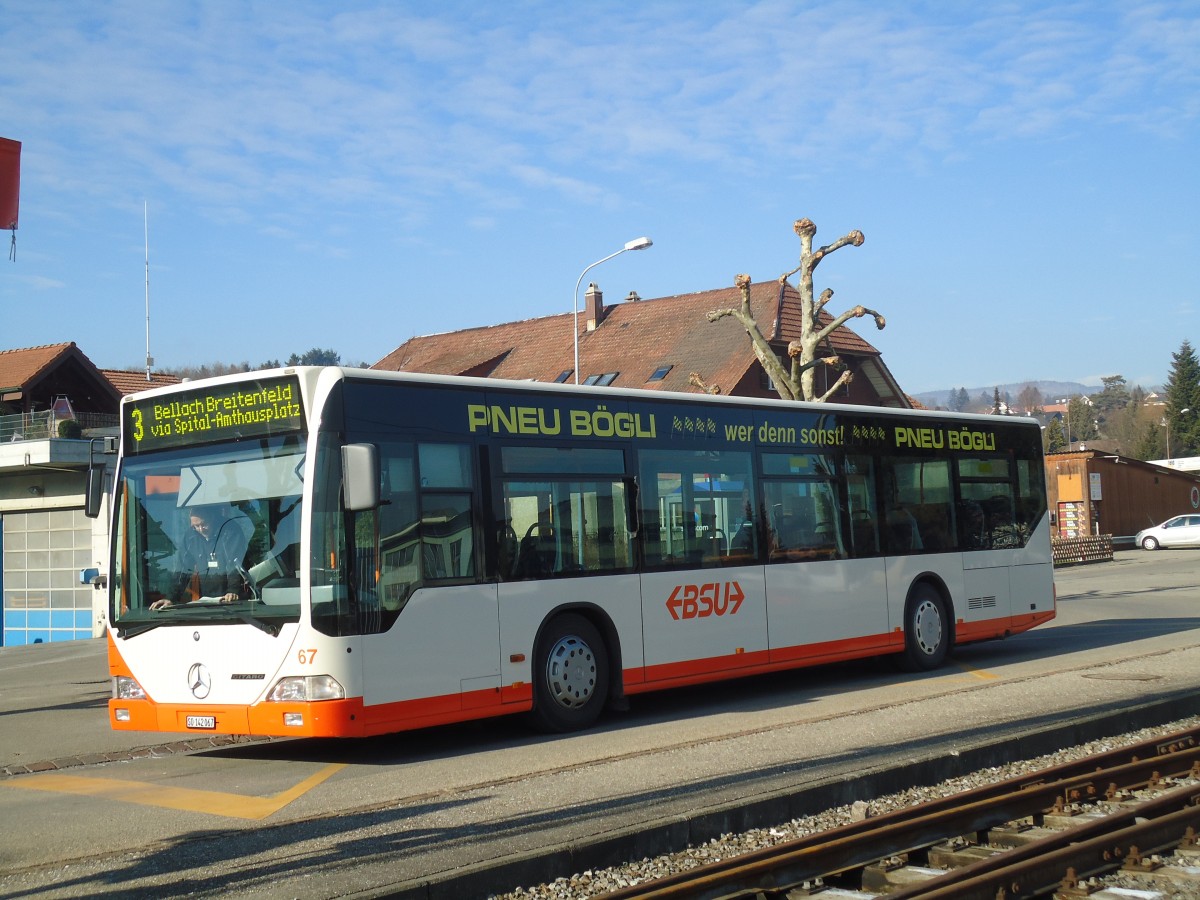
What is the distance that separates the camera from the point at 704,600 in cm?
1247

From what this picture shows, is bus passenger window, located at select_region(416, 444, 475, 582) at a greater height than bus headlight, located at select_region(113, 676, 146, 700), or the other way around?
bus passenger window, located at select_region(416, 444, 475, 582)

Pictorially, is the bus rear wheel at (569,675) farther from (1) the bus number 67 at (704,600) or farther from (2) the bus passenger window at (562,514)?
(1) the bus number 67 at (704,600)

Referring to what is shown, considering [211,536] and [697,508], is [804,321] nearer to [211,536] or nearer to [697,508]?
[697,508]

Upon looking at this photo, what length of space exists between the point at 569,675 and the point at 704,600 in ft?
5.99

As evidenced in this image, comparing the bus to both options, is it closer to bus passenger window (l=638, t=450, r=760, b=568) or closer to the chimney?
bus passenger window (l=638, t=450, r=760, b=568)

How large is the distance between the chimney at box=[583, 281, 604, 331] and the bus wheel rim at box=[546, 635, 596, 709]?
38780mm

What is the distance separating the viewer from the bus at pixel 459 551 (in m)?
Answer: 9.59

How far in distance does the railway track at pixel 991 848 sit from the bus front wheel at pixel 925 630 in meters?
6.53

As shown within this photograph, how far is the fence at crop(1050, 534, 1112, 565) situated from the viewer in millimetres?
44312

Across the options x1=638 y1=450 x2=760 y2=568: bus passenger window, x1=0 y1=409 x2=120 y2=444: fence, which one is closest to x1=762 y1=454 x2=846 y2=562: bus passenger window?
x1=638 y1=450 x2=760 y2=568: bus passenger window

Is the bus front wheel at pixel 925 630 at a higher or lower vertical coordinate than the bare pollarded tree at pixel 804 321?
lower

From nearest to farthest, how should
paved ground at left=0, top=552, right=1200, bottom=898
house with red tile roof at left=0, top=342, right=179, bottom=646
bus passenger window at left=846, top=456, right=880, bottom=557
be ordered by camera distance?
paved ground at left=0, top=552, right=1200, bottom=898, bus passenger window at left=846, top=456, right=880, bottom=557, house with red tile roof at left=0, top=342, right=179, bottom=646

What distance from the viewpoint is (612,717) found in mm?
12578

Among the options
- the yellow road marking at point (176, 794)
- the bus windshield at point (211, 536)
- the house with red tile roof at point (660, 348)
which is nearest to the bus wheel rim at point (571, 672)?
the yellow road marking at point (176, 794)
